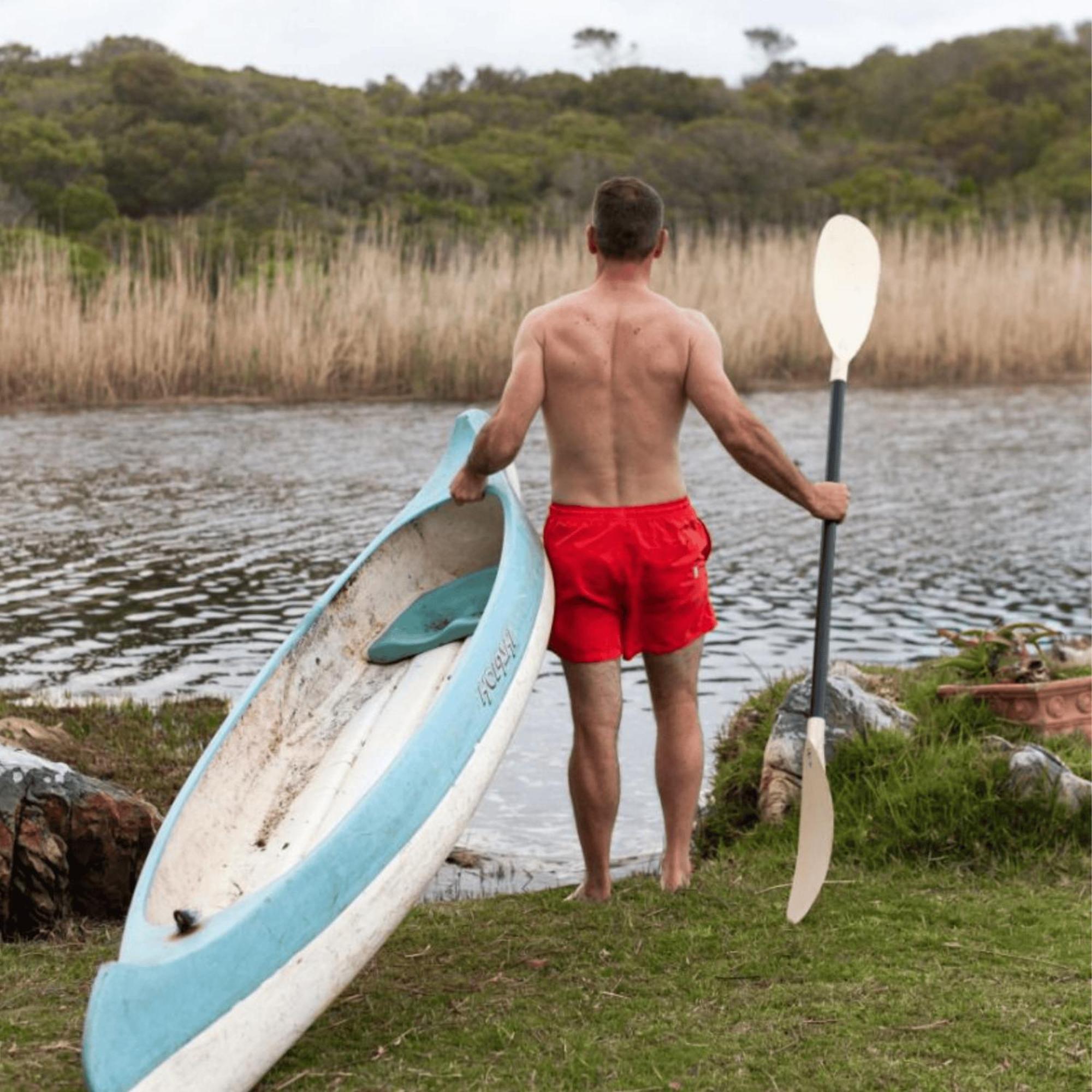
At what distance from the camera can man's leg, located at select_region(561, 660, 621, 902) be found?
438 centimetres

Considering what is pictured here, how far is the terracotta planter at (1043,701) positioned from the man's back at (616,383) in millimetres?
1670

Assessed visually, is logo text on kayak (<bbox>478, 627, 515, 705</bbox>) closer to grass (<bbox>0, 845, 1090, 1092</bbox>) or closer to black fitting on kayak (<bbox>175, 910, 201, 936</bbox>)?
grass (<bbox>0, 845, 1090, 1092</bbox>)

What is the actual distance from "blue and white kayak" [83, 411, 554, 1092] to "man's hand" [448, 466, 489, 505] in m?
0.14

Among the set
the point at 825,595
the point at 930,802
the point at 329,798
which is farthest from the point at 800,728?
the point at 329,798

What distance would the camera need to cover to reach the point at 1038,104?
3694 centimetres

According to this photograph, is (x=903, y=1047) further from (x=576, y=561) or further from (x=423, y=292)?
(x=423, y=292)

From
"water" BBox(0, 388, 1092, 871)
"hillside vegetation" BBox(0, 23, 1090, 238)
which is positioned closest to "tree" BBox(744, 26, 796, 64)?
"hillside vegetation" BBox(0, 23, 1090, 238)

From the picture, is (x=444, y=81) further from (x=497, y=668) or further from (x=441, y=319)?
(x=497, y=668)

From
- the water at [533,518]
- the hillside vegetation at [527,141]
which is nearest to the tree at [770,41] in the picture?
the hillside vegetation at [527,141]

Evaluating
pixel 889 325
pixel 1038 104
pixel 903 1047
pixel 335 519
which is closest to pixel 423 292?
pixel 889 325

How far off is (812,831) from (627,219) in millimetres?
1497

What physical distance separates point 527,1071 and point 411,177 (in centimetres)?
2915

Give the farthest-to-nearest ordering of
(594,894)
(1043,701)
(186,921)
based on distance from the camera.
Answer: (1043,701)
(594,894)
(186,921)

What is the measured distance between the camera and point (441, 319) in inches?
645
